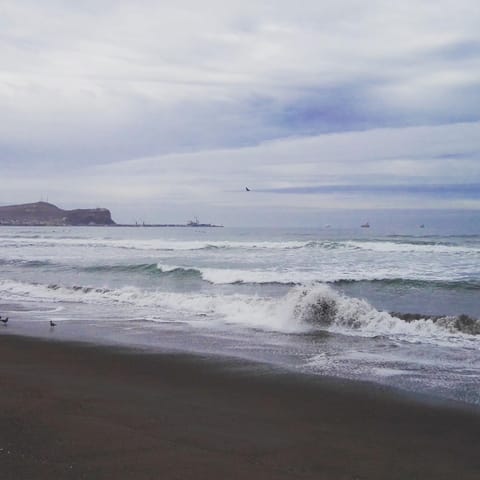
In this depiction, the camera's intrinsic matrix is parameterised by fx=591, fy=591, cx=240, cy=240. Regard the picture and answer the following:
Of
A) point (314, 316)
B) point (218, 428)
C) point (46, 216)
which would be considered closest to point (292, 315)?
point (314, 316)

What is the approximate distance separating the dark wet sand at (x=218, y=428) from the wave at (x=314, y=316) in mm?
4048

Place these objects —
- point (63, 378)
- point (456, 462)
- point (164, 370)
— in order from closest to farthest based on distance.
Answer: point (456, 462), point (63, 378), point (164, 370)

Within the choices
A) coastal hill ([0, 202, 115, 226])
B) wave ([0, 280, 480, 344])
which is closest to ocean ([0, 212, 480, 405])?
wave ([0, 280, 480, 344])

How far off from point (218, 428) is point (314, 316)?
7.02 metres

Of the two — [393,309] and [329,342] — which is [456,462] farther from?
[393,309]

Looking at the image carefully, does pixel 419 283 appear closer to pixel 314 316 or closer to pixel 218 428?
pixel 314 316

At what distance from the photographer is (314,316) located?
11.8 metres

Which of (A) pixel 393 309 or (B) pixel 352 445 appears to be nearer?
(B) pixel 352 445

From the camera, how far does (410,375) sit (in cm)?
692

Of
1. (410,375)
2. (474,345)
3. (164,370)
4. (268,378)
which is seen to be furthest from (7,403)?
(474,345)

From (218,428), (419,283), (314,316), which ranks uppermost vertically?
(419,283)

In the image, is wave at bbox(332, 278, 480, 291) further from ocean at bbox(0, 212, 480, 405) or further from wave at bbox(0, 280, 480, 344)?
wave at bbox(0, 280, 480, 344)

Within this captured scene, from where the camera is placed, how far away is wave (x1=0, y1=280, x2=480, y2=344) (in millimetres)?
10508

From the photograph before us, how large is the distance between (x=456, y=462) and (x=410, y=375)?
265cm
